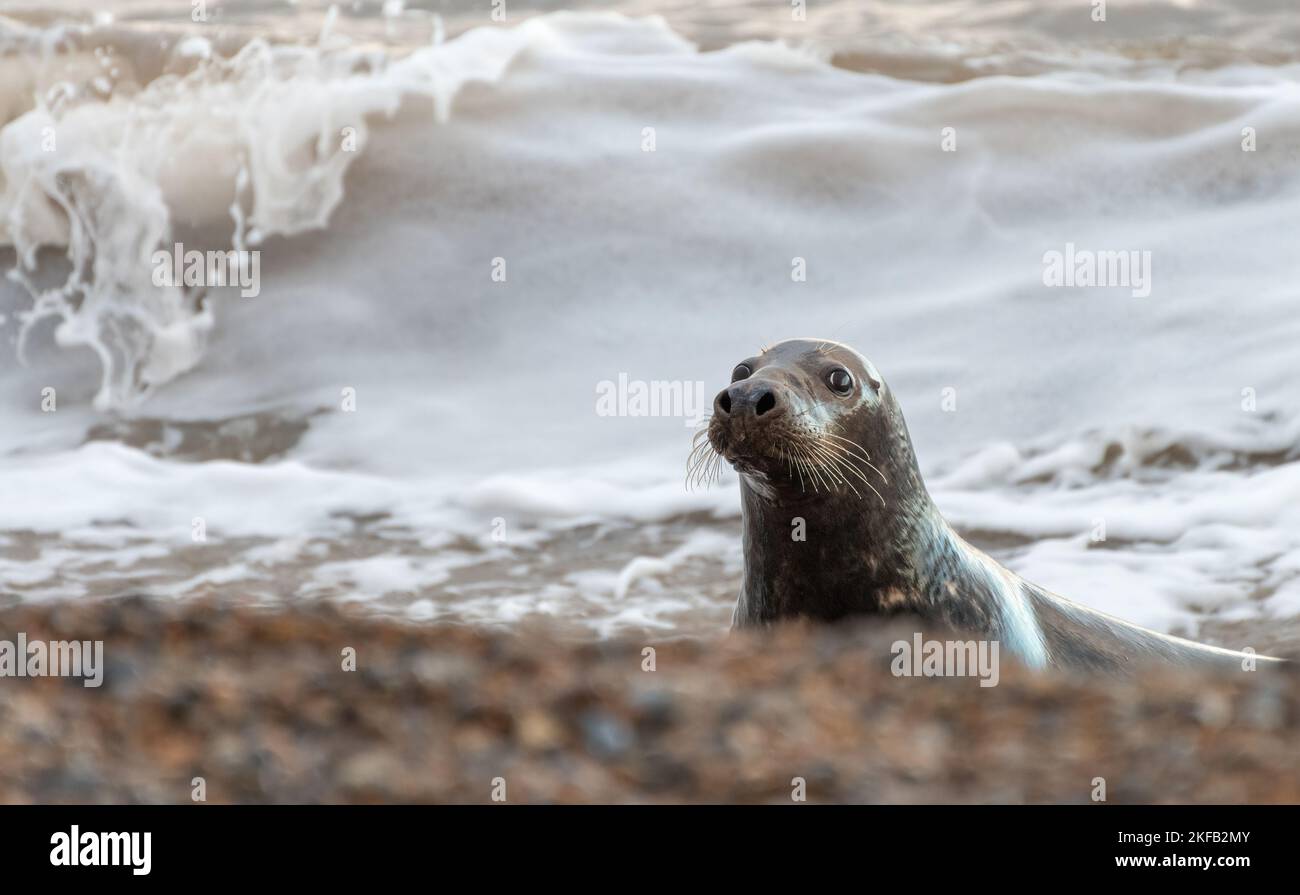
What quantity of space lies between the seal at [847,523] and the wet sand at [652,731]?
0.40ft

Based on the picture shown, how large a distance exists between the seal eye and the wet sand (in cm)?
77

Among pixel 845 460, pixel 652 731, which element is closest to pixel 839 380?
pixel 845 460

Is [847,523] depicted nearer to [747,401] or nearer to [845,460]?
[845,460]

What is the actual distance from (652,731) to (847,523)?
0.98 meters

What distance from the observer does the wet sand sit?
12.4 ft

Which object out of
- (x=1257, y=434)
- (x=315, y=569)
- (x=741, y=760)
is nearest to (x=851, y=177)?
(x=1257, y=434)

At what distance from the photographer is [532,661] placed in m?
5.47

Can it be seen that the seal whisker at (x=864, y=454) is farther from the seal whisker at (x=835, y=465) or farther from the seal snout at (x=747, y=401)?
the seal snout at (x=747, y=401)

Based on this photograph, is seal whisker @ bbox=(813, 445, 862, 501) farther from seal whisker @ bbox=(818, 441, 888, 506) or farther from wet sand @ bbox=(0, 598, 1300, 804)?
wet sand @ bbox=(0, 598, 1300, 804)

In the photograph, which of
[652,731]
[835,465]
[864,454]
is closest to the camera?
[652,731]

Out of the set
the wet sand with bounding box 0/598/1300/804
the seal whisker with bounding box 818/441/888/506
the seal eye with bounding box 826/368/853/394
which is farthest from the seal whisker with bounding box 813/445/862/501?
the wet sand with bounding box 0/598/1300/804

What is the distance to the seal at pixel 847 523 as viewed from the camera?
185 inches

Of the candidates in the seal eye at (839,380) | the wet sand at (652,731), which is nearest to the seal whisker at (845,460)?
the seal eye at (839,380)

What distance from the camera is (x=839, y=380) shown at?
4.79 m
